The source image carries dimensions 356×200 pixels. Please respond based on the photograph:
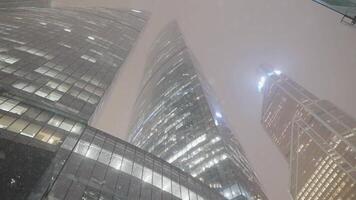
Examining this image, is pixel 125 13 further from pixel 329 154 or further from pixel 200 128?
pixel 329 154

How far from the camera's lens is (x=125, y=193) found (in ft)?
111

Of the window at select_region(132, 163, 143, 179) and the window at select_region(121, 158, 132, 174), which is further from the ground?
the window at select_region(121, 158, 132, 174)

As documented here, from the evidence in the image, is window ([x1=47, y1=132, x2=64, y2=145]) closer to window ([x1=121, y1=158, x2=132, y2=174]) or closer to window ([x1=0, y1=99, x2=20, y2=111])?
window ([x1=0, y1=99, x2=20, y2=111])

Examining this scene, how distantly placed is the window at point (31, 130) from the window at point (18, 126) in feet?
1.17

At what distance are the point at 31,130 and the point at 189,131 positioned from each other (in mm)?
69214

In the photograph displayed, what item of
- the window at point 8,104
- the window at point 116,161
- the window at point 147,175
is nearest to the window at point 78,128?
the window at point 116,161

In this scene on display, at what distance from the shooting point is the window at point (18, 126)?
32625 mm

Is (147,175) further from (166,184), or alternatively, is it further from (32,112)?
(32,112)

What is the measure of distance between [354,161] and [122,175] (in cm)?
16610

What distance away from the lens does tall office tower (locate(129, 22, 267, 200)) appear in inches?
Result: 3236

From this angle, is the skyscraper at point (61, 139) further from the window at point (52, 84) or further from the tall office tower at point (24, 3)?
the tall office tower at point (24, 3)

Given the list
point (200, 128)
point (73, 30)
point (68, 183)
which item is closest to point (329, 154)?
point (200, 128)

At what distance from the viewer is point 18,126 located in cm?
3350

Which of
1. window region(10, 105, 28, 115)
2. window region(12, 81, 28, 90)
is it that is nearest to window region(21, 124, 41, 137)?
window region(10, 105, 28, 115)
